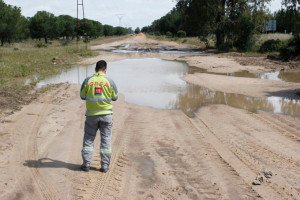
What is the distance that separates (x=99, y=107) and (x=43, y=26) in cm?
6565

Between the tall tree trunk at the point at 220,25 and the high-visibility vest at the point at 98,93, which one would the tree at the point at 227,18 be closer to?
the tall tree trunk at the point at 220,25

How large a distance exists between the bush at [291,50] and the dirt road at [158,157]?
19312 mm

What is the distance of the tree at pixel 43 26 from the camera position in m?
66.3

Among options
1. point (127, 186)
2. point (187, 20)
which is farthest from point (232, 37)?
point (127, 186)

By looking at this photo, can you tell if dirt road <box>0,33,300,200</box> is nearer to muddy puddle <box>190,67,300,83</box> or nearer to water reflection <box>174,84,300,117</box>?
water reflection <box>174,84,300,117</box>

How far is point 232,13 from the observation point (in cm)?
4156

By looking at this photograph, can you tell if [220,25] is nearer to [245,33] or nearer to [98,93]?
[245,33]

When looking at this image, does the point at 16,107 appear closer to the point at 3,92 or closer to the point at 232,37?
the point at 3,92

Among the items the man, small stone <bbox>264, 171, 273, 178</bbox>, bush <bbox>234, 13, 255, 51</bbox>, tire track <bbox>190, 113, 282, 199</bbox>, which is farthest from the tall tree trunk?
the man

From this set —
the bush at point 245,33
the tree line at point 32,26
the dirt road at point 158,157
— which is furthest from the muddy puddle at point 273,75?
the tree line at point 32,26

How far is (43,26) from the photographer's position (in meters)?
66.2

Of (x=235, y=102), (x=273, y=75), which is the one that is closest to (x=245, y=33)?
(x=273, y=75)

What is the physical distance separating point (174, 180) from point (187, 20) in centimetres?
4110

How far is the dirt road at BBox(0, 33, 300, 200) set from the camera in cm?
505
